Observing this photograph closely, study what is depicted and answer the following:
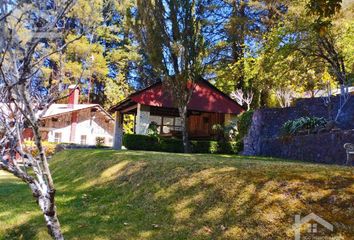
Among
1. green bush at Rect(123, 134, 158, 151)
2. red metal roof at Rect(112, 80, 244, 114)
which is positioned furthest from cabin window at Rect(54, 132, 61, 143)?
green bush at Rect(123, 134, 158, 151)

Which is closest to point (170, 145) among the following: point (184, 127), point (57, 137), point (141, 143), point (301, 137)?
point (141, 143)

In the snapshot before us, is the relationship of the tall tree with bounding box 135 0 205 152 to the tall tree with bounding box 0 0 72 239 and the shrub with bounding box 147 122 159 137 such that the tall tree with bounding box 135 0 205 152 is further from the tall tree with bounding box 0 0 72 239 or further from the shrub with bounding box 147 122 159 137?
the tall tree with bounding box 0 0 72 239

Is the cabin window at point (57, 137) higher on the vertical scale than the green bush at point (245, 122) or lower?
lower

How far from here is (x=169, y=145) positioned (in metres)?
19.2

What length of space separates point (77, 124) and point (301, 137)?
25.6 meters

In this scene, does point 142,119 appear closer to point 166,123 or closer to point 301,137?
point 166,123

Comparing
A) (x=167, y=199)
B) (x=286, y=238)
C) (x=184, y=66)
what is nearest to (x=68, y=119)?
(x=184, y=66)

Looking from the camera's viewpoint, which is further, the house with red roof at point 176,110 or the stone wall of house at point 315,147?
the house with red roof at point 176,110

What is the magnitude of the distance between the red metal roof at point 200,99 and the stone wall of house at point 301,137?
249 inches

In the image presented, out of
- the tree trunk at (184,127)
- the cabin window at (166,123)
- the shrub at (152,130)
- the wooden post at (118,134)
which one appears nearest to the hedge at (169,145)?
the tree trunk at (184,127)

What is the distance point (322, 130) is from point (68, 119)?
2625 cm

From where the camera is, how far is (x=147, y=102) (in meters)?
21.0

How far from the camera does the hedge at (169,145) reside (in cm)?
1886

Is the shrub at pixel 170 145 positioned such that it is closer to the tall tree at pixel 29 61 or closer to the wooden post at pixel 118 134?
the wooden post at pixel 118 134
